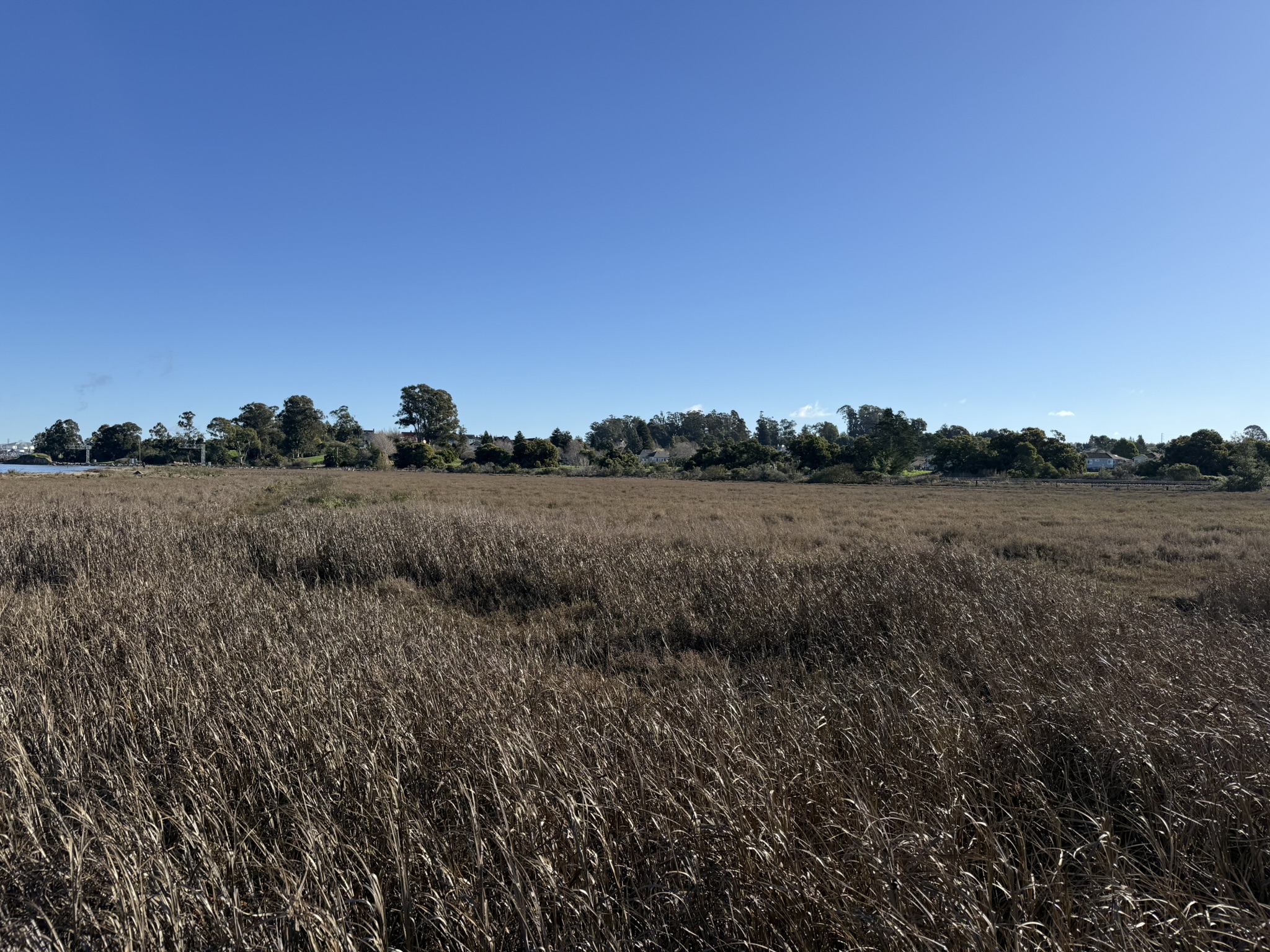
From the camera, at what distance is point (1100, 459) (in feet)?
318

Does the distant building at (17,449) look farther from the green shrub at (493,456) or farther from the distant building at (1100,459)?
the distant building at (1100,459)

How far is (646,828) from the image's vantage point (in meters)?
2.45

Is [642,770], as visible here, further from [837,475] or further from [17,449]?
[17,449]

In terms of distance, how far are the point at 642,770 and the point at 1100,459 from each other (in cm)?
11791

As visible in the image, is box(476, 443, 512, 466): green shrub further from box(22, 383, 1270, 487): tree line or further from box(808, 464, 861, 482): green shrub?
box(808, 464, 861, 482): green shrub

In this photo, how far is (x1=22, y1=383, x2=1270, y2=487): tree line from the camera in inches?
2522

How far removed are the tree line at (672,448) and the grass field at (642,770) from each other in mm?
52100

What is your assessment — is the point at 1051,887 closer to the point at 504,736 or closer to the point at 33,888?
the point at 504,736

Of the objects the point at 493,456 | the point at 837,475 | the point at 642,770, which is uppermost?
the point at 493,456

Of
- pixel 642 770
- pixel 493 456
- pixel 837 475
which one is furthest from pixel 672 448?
pixel 642 770

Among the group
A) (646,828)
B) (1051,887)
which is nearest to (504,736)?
(646,828)

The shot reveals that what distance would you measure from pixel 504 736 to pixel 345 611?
3847 mm

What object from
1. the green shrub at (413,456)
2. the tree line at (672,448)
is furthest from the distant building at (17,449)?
the green shrub at (413,456)

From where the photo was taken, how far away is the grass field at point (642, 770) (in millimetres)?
2002
